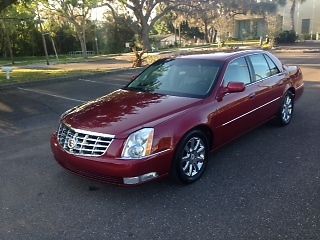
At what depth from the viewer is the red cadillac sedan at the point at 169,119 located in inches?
151

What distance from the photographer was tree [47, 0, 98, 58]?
3878cm

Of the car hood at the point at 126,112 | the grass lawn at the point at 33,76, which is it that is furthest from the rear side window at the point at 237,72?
the grass lawn at the point at 33,76

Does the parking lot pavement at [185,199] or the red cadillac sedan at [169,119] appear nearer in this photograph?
the parking lot pavement at [185,199]

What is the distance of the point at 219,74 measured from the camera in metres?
4.93

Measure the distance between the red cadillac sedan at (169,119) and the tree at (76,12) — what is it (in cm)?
3304

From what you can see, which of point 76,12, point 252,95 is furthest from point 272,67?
point 76,12

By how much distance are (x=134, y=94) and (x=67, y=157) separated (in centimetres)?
141

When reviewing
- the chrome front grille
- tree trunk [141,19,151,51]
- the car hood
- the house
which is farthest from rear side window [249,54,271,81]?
the house

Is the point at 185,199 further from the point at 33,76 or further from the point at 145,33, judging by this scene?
the point at 145,33

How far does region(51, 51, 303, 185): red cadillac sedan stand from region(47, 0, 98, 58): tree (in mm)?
33043

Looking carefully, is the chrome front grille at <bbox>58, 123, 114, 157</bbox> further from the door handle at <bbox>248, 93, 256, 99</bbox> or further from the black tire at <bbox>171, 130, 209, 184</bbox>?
the door handle at <bbox>248, 93, 256, 99</bbox>

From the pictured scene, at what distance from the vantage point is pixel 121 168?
12.3ft

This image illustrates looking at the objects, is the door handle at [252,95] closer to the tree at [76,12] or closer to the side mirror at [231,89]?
the side mirror at [231,89]

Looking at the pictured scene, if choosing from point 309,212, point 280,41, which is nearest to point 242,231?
point 309,212
